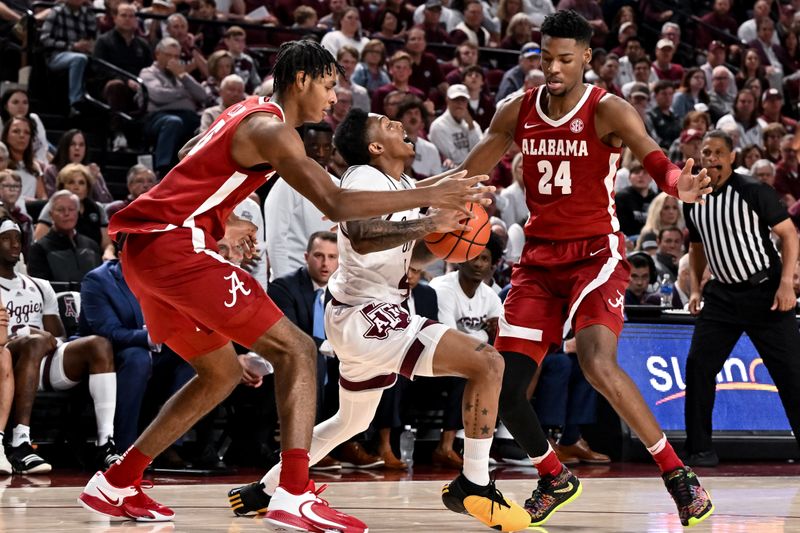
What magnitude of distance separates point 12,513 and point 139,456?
60 centimetres

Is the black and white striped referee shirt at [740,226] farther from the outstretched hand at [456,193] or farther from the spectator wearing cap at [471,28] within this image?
the spectator wearing cap at [471,28]

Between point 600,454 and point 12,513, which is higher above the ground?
point 12,513

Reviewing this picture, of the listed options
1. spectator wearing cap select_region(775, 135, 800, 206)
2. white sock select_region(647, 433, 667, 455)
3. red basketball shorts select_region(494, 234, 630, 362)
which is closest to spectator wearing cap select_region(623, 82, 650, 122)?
spectator wearing cap select_region(775, 135, 800, 206)

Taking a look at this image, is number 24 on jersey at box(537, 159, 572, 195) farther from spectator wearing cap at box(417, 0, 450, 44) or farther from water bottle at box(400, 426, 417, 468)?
spectator wearing cap at box(417, 0, 450, 44)

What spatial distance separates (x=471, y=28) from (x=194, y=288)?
11397 millimetres

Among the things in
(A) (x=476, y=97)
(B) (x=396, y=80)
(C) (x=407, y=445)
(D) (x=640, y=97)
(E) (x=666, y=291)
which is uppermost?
(B) (x=396, y=80)

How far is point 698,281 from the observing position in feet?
26.5

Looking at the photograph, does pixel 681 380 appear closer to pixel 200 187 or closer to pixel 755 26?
pixel 200 187

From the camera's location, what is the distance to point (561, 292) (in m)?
5.25

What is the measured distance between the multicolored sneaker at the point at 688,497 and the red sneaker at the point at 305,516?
1324mm

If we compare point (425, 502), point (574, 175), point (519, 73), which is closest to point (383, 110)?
point (519, 73)

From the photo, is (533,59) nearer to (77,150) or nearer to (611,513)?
(77,150)

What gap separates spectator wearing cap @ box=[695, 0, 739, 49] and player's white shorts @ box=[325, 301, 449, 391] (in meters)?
13.8

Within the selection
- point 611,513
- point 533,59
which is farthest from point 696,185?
point 533,59
